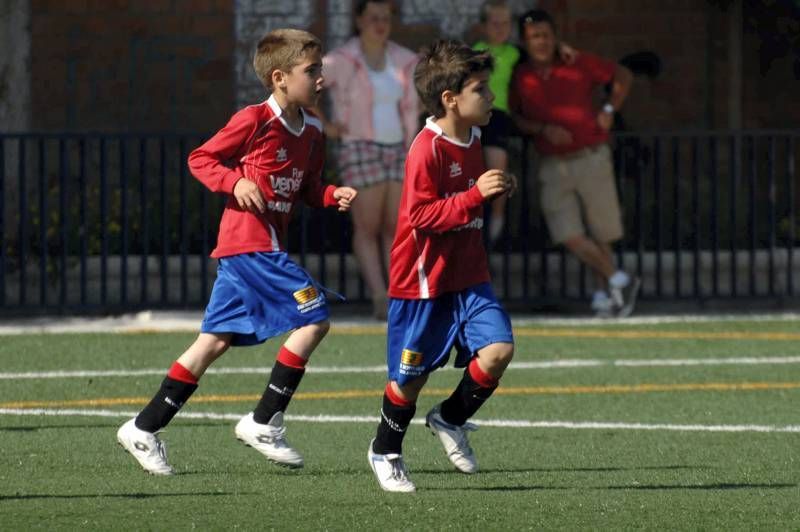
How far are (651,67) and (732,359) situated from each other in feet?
21.3

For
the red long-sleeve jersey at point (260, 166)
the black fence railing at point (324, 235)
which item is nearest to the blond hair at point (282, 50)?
the red long-sleeve jersey at point (260, 166)

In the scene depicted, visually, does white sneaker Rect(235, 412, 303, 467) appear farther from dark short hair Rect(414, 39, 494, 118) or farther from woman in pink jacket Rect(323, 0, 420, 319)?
woman in pink jacket Rect(323, 0, 420, 319)

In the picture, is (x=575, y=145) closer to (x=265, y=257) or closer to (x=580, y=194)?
(x=580, y=194)

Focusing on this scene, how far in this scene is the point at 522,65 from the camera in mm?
14938

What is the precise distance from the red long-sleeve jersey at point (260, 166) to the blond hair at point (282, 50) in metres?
0.13

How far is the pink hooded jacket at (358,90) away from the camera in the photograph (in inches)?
571

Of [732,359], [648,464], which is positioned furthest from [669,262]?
[648,464]

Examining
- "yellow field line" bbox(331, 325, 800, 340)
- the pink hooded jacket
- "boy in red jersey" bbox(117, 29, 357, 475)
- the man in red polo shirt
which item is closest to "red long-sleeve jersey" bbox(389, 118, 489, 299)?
"boy in red jersey" bbox(117, 29, 357, 475)

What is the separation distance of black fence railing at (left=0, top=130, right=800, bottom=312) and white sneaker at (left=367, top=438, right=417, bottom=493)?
735 cm

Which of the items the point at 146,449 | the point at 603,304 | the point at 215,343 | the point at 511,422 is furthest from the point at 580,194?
the point at 146,449

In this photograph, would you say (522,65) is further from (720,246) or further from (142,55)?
(142,55)

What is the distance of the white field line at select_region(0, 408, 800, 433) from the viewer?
9891 mm

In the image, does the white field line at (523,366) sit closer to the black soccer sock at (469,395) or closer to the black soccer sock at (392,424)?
the black soccer sock at (469,395)

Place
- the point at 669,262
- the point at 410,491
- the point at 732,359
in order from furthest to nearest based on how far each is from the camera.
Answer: the point at 669,262, the point at 732,359, the point at 410,491
